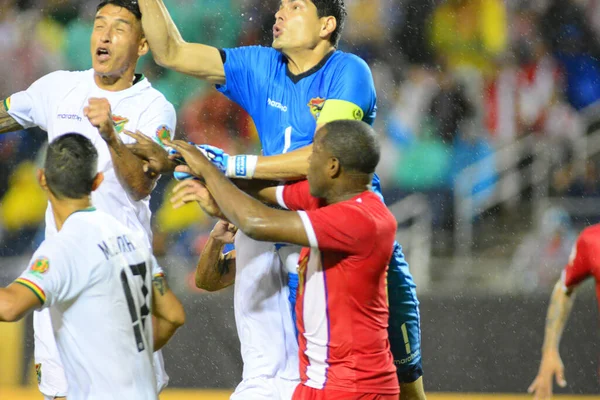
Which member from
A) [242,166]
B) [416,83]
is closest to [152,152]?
[242,166]

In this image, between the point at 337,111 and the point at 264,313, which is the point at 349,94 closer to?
the point at 337,111

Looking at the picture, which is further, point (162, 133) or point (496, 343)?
point (496, 343)

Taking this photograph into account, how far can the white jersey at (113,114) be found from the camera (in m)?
4.47

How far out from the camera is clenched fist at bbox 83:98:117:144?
4.00 metres

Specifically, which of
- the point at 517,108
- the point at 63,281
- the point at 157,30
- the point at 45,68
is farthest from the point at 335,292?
the point at 45,68

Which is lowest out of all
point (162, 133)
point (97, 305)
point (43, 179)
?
point (97, 305)

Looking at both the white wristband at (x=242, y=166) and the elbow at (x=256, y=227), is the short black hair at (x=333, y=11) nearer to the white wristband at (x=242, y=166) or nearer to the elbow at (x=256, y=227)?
the white wristband at (x=242, y=166)

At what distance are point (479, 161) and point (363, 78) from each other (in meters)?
4.54

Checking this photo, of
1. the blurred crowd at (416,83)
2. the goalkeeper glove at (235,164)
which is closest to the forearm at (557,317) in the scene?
the goalkeeper glove at (235,164)

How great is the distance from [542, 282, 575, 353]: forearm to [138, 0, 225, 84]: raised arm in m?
1.82

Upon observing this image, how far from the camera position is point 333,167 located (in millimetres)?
3682

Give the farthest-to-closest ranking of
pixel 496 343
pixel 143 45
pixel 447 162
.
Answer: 1. pixel 447 162
2. pixel 496 343
3. pixel 143 45

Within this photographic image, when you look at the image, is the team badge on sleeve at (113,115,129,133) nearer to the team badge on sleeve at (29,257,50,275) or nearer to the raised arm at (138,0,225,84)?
the raised arm at (138,0,225,84)

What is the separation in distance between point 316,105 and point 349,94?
162mm
